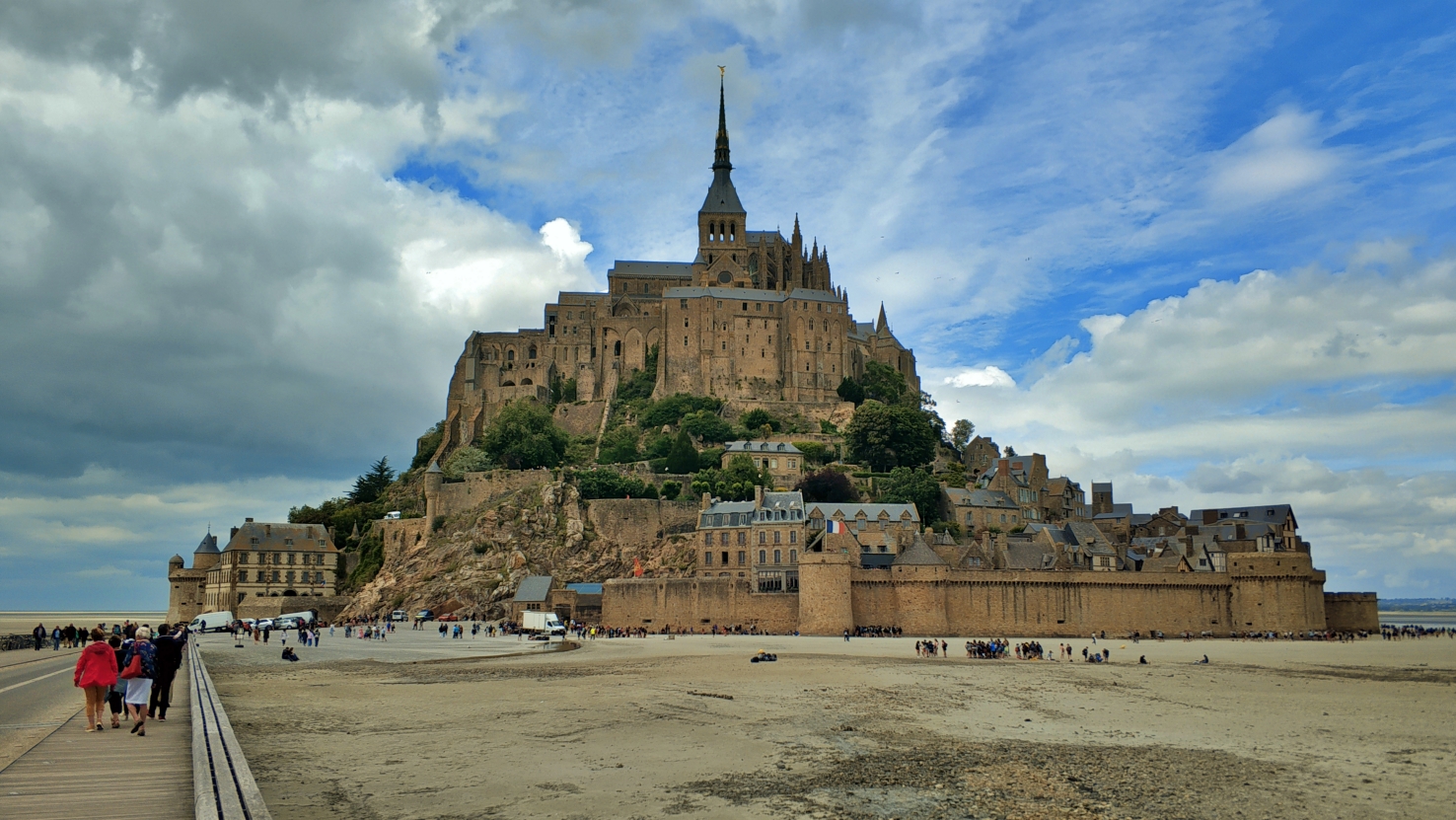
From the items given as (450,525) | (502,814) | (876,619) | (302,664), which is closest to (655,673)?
(302,664)

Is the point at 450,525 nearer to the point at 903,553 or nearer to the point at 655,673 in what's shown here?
the point at 903,553

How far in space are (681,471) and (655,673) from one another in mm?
46283

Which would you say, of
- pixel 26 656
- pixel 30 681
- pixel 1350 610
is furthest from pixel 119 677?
pixel 1350 610

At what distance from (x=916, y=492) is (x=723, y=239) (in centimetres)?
4300

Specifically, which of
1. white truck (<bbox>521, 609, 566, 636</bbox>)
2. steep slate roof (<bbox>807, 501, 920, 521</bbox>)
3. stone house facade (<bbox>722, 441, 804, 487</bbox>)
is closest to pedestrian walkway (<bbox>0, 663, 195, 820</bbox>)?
white truck (<bbox>521, 609, 566, 636</bbox>)

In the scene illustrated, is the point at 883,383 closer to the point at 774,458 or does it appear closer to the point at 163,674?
the point at 774,458

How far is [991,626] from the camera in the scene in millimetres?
55094

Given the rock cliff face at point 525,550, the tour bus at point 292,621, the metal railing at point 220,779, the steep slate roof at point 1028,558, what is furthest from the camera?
the rock cliff face at point 525,550

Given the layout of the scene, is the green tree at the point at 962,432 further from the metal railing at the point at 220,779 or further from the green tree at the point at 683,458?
the metal railing at the point at 220,779

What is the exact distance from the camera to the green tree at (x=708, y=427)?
84.9m

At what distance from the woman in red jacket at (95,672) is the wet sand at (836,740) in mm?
2490

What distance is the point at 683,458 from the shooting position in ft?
262

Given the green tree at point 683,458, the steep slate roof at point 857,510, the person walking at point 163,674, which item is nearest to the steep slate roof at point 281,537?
the green tree at point 683,458

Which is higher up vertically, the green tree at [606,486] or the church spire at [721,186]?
the church spire at [721,186]
